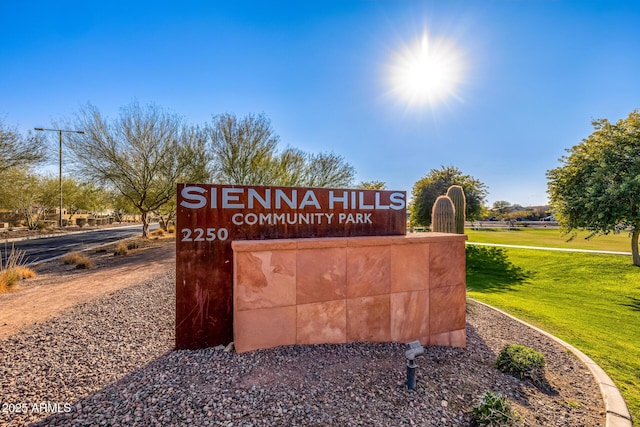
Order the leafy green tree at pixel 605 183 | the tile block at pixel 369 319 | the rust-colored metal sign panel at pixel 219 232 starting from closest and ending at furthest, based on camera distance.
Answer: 1. the rust-colored metal sign panel at pixel 219 232
2. the tile block at pixel 369 319
3. the leafy green tree at pixel 605 183

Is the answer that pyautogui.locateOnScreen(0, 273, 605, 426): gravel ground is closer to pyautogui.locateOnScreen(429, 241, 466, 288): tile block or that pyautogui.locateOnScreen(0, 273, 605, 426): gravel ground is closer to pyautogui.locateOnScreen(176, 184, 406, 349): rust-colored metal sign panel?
pyautogui.locateOnScreen(176, 184, 406, 349): rust-colored metal sign panel

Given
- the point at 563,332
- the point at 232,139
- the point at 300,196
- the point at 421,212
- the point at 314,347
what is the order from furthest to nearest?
the point at 421,212, the point at 232,139, the point at 563,332, the point at 300,196, the point at 314,347

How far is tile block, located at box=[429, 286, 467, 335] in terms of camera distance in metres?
5.41

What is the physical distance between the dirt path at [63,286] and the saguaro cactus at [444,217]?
868 cm

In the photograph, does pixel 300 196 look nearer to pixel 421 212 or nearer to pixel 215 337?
pixel 215 337

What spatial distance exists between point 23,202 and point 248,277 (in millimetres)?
36173

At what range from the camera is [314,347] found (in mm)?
4406

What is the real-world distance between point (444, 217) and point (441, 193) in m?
19.9

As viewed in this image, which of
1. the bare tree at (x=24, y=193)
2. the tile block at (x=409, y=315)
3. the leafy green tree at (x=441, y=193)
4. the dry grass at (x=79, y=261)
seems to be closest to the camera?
the tile block at (x=409, y=315)

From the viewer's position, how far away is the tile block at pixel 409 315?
5.03m

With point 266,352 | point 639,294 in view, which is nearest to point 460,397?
point 266,352

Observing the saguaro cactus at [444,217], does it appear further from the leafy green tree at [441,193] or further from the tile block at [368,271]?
the leafy green tree at [441,193]

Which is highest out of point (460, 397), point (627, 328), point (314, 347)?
point (314, 347)

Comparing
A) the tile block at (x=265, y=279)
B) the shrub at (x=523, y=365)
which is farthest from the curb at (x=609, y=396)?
the tile block at (x=265, y=279)
